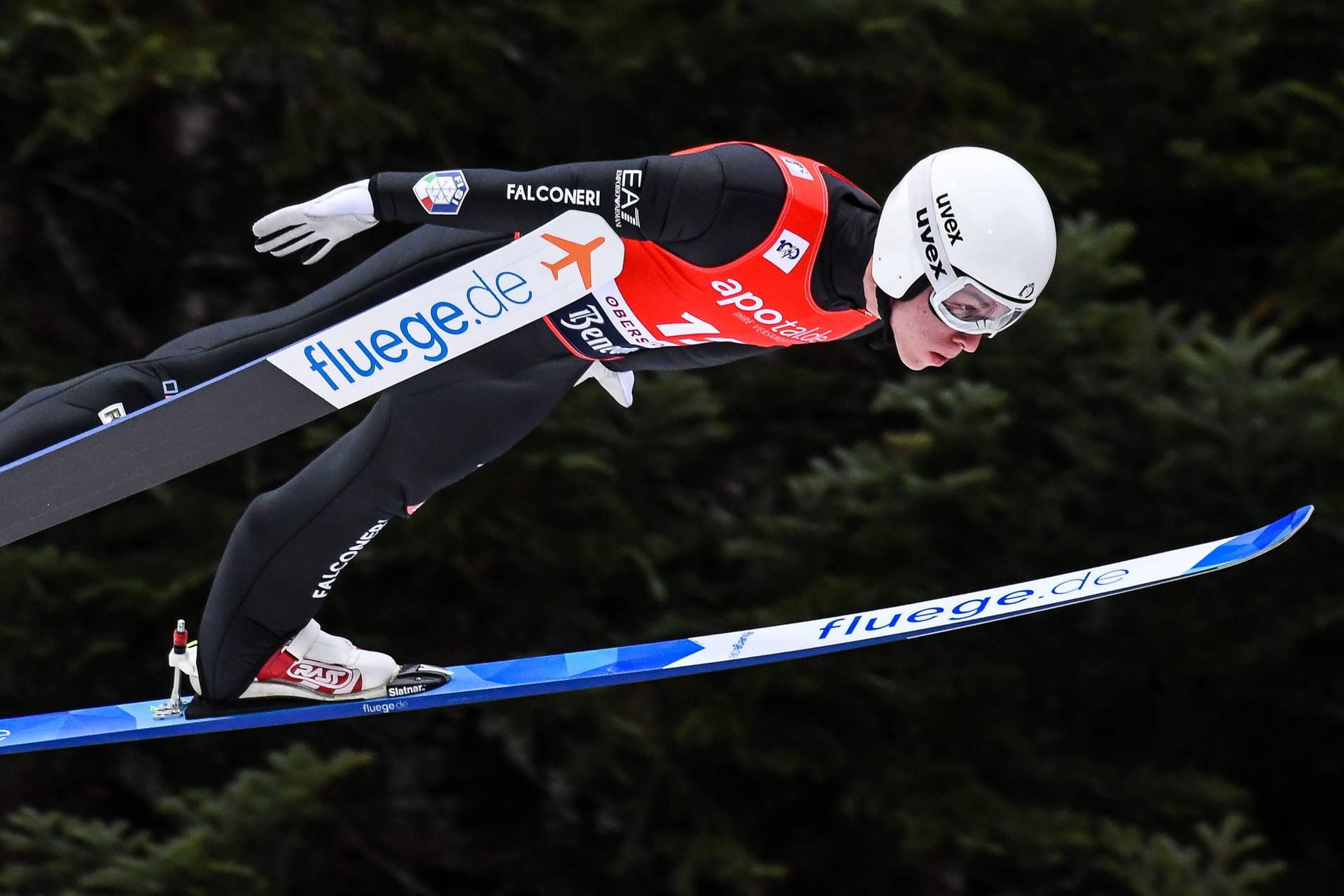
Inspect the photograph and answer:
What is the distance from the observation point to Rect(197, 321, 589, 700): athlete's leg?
3.03m

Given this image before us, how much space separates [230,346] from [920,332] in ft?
4.42

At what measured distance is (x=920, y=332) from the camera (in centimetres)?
271

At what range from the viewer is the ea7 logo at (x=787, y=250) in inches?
106

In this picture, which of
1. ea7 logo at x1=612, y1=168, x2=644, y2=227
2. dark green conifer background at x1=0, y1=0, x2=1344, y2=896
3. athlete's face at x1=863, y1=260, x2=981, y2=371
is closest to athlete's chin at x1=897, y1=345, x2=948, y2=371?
athlete's face at x1=863, y1=260, x2=981, y2=371

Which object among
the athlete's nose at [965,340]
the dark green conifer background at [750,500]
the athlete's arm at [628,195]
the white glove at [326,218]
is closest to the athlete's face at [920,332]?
the athlete's nose at [965,340]

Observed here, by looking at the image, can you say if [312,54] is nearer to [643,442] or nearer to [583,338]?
[643,442]

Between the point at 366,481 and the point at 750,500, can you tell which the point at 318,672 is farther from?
the point at 750,500

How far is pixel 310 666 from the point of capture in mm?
3285

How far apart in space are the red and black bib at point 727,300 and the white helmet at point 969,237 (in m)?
0.15

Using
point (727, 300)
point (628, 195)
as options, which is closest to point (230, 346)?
point (628, 195)

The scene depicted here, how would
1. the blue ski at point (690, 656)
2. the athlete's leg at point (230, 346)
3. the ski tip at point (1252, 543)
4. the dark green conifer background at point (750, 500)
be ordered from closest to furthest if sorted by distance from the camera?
the athlete's leg at point (230, 346), the ski tip at point (1252, 543), the blue ski at point (690, 656), the dark green conifer background at point (750, 500)

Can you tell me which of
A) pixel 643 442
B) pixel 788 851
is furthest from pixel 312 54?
pixel 788 851

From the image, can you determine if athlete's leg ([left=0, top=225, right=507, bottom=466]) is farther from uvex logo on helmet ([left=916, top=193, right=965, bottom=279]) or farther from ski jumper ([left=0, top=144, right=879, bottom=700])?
uvex logo on helmet ([left=916, top=193, right=965, bottom=279])

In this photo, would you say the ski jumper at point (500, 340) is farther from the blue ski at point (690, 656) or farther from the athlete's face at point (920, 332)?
the blue ski at point (690, 656)
